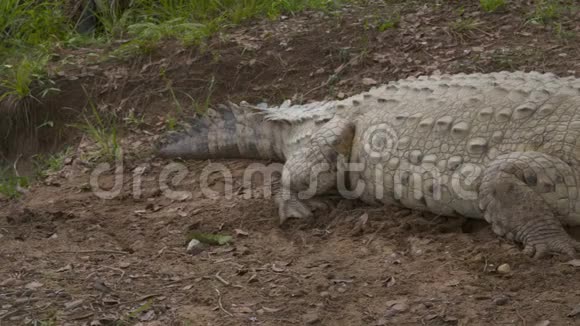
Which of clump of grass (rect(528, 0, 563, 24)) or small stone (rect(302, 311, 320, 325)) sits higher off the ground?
clump of grass (rect(528, 0, 563, 24))

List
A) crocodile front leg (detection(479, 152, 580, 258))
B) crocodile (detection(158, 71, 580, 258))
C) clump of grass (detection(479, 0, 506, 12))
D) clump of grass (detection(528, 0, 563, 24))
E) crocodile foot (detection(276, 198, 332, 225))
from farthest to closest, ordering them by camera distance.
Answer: clump of grass (detection(479, 0, 506, 12)), clump of grass (detection(528, 0, 563, 24)), crocodile foot (detection(276, 198, 332, 225)), crocodile (detection(158, 71, 580, 258)), crocodile front leg (detection(479, 152, 580, 258))

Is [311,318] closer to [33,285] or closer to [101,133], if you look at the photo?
[33,285]

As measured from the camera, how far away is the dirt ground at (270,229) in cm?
392

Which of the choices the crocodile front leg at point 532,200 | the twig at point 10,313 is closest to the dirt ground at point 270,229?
the twig at point 10,313

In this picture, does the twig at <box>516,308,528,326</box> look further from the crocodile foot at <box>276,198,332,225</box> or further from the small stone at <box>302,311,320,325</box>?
the crocodile foot at <box>276,198,332,225</box>

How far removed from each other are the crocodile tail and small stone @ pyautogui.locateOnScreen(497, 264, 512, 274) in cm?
231

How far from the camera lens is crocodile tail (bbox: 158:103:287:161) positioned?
6168 mm

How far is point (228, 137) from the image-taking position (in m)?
6.36

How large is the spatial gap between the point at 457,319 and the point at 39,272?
234 centimetres

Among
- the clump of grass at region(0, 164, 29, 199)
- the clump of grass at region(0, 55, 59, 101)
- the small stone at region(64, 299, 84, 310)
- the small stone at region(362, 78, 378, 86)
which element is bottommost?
the clump of grass at region(0, 164, 29, 199)

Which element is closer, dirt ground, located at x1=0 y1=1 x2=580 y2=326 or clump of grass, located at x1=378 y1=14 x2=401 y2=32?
dirt ground, located at x1=0 y1=1 x2=580 y2=326

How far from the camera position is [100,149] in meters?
6.77

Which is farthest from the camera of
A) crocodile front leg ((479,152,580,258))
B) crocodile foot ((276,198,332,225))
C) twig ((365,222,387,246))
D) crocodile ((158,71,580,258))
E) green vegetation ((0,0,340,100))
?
green vegetation ((0,0,340,100))
